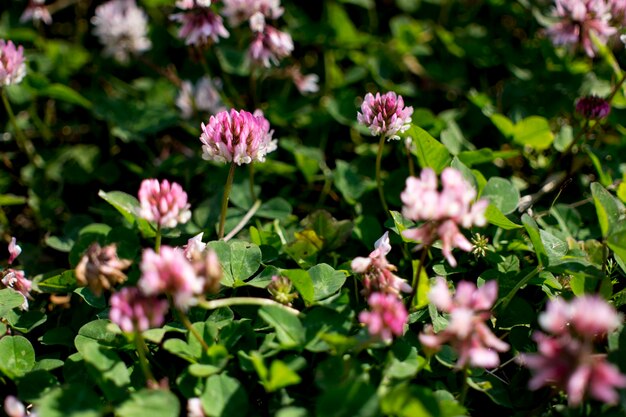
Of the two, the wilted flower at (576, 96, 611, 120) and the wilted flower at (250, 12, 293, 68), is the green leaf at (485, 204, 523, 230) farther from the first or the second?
the wilted flower at (250, 12, 293, 68)

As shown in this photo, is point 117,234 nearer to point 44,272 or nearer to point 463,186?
point 44,272

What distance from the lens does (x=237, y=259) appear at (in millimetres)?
2031

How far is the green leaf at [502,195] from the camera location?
2.23 m

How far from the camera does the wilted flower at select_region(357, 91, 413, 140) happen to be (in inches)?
82.4

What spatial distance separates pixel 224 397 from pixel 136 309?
1.12 feet

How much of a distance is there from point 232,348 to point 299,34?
6.22 feet

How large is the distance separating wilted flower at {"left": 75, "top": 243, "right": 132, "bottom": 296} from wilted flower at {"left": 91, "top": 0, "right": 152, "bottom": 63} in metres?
1.76

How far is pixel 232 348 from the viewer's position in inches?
73.3

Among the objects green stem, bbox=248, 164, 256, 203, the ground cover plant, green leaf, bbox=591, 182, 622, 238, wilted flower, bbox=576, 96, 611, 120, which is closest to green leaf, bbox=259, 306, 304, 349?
the ground cover plant

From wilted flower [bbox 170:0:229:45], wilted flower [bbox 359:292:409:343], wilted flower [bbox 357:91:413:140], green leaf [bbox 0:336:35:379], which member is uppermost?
wilted flower [bbox 170:0:229:45]

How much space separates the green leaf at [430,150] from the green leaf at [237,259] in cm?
66

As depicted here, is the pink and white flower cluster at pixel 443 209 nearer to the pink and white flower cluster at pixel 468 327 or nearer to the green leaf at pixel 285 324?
the pink and white flower cluster at pixel 468 327

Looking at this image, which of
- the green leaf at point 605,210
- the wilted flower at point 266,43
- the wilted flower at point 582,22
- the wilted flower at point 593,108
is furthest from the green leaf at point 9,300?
the wilted flower at point 582,22

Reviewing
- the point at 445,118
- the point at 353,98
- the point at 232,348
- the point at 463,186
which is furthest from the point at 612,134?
the point at 232,348
